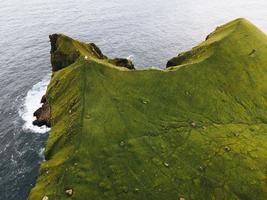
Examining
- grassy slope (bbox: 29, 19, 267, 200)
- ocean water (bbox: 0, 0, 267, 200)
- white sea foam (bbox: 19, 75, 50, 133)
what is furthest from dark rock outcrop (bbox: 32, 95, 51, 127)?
grassy slope (bbox: 29, 19, 267, 200)

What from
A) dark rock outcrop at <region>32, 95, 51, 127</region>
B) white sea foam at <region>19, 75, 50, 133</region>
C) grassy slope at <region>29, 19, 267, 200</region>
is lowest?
white sea foam at <region>19, 75, 50, 133</region>

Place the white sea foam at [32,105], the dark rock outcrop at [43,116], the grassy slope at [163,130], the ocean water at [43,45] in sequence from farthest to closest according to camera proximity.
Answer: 1. the white sea foam at [32,105]
2. the dark rock outcrop at [43,116]
3. the ocean water at [43,45]
4. the grassy slope at [163,130]

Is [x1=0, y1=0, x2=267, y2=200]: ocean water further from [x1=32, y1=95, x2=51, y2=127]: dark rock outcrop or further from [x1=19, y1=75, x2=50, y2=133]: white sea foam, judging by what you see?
[x1=32, y1=95, x2=51, y2=127]: dark rock outcrop

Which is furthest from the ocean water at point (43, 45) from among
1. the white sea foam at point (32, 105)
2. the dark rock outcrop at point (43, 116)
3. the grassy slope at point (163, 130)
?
the grassy slope at point (163, 130)

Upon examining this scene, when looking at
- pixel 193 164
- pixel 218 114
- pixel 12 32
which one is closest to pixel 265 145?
pixel 218 114

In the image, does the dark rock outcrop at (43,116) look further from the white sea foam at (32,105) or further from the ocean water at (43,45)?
the ocean water at (43,45)

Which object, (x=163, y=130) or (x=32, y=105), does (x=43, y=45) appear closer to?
(x=32, y=105)

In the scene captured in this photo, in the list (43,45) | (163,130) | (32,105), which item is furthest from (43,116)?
(43,45)
